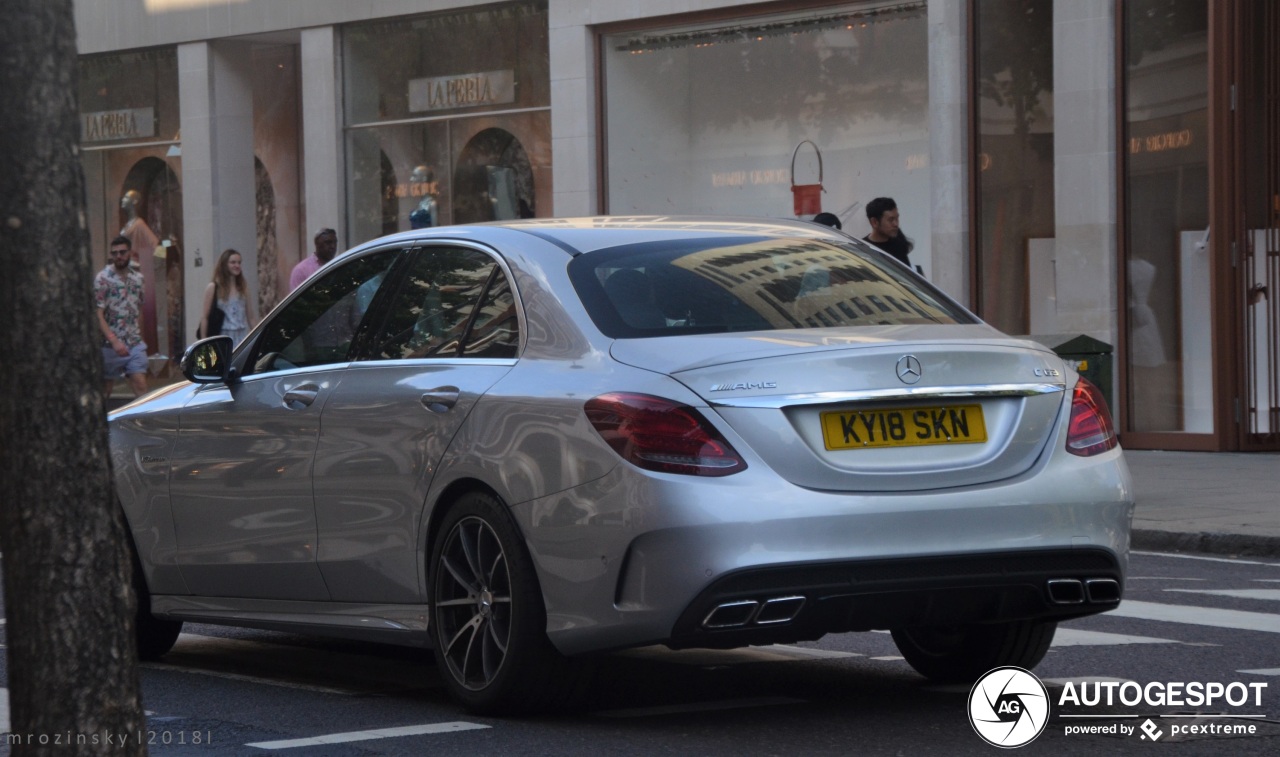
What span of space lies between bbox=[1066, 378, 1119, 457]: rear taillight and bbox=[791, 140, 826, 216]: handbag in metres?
14.5

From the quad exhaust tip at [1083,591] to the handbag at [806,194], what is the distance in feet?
48.7

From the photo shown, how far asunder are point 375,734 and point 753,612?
1250 mm

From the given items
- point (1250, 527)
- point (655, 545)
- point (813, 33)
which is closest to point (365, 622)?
point (655, 545)

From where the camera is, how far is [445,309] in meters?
6.93

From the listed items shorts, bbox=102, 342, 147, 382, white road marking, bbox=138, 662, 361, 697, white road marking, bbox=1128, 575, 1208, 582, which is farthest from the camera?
shorts, bbox=102, 342, 147, 382

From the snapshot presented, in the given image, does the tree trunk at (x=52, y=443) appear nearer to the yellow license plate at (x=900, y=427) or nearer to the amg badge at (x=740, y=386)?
the amg badge at (x=740, y=386)

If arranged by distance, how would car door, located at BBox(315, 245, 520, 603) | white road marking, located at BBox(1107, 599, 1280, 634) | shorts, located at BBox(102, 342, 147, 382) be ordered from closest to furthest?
car door, located at BBox(315, 245, 520, 603), white road marking, located at BBox(1107, 599, 1280, 634), shorts, located at BBox(102, 342, 147, 382)

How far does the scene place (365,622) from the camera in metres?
6.82

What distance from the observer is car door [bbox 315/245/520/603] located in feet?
21.5

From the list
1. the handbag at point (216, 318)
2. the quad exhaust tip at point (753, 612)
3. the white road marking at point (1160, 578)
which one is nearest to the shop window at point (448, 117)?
the handbag at point (216, 318)

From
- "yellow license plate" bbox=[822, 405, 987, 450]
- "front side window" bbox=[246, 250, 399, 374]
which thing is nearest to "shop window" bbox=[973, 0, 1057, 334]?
"front side window" bbox=[246, 250, 399, 374]

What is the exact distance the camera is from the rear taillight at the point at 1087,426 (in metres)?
6.14

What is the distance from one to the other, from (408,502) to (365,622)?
1.64 ft

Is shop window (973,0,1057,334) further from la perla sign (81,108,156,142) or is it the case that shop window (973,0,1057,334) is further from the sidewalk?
la perla sign (81,108,156,142)
